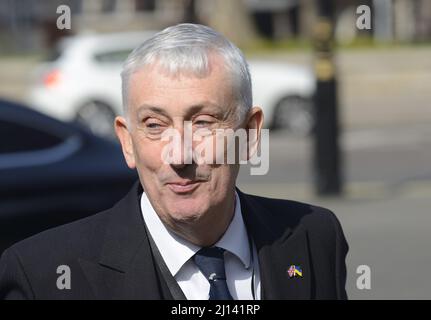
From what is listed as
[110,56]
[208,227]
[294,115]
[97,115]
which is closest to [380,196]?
[294,115]

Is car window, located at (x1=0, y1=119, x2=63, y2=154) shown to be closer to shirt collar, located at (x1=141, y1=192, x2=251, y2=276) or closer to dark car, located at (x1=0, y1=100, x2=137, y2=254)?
dark car, located at (x1=0, y1=100, x2=137, y2=254)

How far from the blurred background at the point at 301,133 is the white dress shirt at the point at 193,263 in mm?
2912

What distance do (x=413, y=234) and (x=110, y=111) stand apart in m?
10.9

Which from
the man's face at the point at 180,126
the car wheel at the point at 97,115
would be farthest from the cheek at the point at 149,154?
the car wheel at the point at 97,115

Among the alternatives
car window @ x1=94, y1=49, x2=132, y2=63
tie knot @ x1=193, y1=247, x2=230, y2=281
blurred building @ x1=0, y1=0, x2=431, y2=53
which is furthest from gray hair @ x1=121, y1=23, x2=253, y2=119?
blurred building @ x1=0, y1=0, x2=431, y2=53

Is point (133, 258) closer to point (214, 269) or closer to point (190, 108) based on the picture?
point (214, 269)

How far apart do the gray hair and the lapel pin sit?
327 millimetres

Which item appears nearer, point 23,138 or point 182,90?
point 182,90

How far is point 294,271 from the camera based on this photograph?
7.82 feet

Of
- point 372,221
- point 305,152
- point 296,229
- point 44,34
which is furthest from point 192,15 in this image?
point 44,34

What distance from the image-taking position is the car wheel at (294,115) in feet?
65.1

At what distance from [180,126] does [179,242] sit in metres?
0.25

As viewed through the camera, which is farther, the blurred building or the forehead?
the blurred building

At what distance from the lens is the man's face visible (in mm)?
2215
